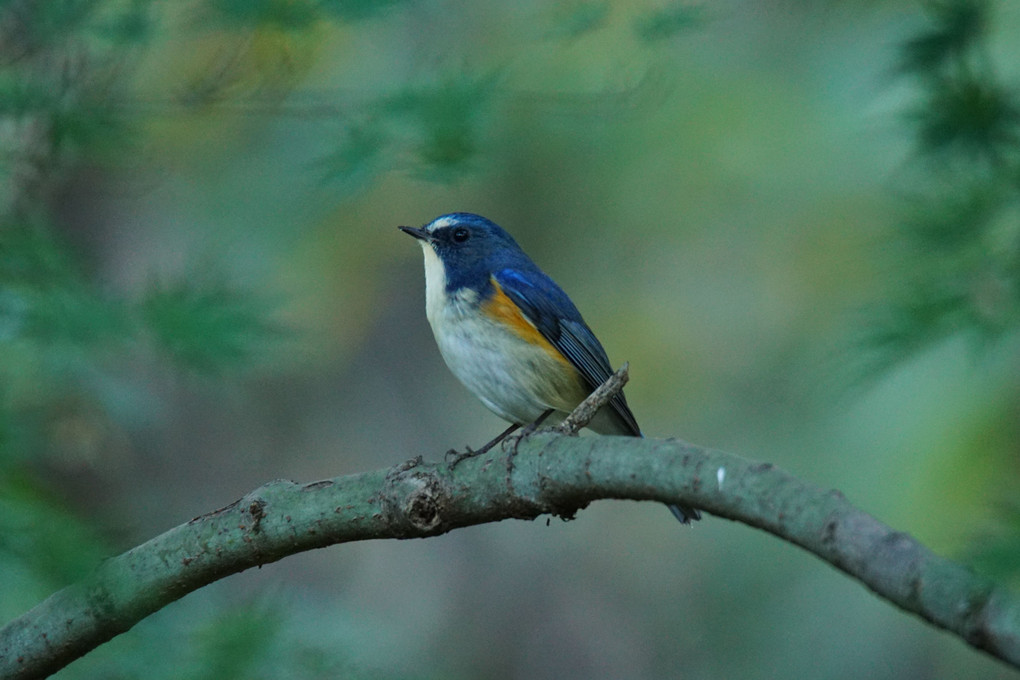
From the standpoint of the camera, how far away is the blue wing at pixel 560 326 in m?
3.95

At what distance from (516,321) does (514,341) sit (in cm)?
9

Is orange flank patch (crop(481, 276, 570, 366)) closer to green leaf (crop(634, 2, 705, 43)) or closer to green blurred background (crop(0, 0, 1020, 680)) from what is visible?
green blurred background (crop(0, 0, 1020, 680))

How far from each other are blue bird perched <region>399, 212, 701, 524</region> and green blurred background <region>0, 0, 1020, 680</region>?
1.71ft

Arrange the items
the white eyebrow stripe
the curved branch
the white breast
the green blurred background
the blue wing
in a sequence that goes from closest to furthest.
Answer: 1. the curved branch
2. the green blurred background
3. the white breast
4. the blue wing
5. the white eyebrow stripe

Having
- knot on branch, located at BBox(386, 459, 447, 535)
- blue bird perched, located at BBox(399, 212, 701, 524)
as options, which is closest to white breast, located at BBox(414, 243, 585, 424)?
blue bird perched, located at BBox(399, 212, 701, 524)

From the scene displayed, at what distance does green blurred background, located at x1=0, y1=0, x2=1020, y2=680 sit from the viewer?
3.05 metres

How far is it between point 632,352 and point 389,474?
4.26m

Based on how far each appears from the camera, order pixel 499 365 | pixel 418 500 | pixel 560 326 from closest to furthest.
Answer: pixel 418 500, pixel 499 365, pixel 560 326

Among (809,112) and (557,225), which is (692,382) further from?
(809,112)

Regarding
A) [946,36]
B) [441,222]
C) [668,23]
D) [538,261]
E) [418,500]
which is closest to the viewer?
[418,500]

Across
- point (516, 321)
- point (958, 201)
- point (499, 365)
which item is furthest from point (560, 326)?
point (958, 201)

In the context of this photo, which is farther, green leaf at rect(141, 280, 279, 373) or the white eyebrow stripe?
the white eyebrow stripe

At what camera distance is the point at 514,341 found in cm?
387

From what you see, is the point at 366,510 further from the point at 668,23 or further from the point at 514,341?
the point at 668,23
